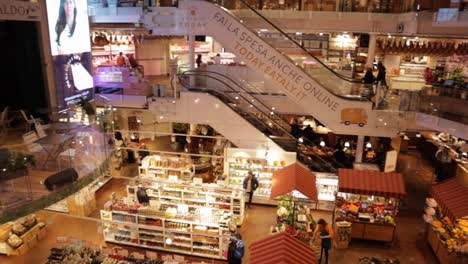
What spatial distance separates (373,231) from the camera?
10719 mm

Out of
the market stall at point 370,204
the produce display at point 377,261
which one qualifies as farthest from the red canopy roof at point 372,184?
the produce display at point 377,261

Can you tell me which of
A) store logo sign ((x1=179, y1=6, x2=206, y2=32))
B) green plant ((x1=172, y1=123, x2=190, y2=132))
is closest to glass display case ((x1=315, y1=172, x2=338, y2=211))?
store logo sign ((x1=179, y1=6, x2=206, y2=32))

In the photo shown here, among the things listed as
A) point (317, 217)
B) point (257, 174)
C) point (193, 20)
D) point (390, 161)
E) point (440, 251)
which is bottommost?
point (317, 217)

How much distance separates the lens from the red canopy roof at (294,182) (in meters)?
10.1

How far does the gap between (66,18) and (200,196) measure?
26.5 feet

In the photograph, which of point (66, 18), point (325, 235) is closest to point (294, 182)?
point (325, 235)

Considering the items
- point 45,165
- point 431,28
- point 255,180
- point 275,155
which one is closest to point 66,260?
point 45,165

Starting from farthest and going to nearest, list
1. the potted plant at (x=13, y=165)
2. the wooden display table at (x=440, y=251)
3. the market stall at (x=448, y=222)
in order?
the market stall at (x=448, y=222), the wooden display table at (x=440, y=251), the potted plant at (x=13, y=165)

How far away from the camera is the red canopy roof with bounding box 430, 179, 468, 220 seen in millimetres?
9445

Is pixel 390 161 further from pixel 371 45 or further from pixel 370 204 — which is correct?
pixel 371 45

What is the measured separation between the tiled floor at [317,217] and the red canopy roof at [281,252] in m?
3.21

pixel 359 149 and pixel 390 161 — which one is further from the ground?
pixel 359 149

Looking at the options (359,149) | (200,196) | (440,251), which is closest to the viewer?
(440,251)

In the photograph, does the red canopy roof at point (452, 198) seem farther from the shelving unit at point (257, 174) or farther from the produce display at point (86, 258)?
the produce display at point (86, 258)
